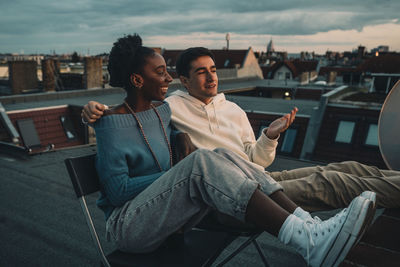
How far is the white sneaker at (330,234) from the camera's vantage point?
1238 mm

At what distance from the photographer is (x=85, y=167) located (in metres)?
1.58

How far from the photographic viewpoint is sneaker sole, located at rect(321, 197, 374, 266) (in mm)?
1236

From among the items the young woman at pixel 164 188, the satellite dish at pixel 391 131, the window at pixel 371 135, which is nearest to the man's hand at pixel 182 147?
the young woman at pixel 164 188

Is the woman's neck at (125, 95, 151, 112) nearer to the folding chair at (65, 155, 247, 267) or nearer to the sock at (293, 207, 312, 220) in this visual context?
the folding chair at (65, 155, 247, 267)

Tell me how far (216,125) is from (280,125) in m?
0.52

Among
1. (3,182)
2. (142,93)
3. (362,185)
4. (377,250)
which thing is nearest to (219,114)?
(142,93)

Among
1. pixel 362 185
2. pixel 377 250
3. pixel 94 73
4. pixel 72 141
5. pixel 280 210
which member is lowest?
pixel 72 141

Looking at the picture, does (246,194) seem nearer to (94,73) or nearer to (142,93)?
(142,93)

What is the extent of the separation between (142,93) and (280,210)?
974 millimetres

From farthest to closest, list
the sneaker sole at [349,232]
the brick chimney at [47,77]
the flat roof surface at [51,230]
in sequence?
1. the brick chimney at [47,77]
2. the flat roof surface at [51,230]
3. the sneaker sole at [349,232]

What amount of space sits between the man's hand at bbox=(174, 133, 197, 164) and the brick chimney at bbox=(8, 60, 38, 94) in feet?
59.9

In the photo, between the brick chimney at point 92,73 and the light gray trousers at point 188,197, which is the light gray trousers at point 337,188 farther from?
the brick chimney at point 92,73

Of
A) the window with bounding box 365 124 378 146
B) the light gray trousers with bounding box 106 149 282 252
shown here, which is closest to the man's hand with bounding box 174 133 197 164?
the light gray trousers with bounding box 106 149 282 252

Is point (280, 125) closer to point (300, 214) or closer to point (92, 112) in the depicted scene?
point (300, 214)
